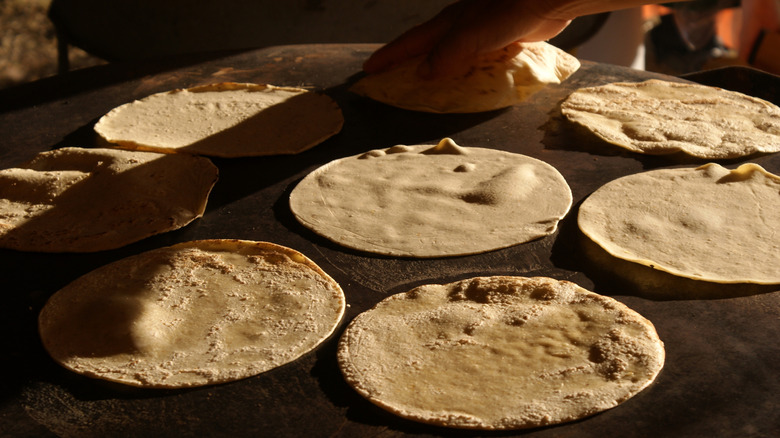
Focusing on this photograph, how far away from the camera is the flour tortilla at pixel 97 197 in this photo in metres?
1.51

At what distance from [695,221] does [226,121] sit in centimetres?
122

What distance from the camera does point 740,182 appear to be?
1.57 meters

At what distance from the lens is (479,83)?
2084 mm

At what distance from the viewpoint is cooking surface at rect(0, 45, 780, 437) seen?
3.33 ft

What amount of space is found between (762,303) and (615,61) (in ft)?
9.37

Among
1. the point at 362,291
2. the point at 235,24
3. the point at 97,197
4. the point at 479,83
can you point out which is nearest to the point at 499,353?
the point at 362,291

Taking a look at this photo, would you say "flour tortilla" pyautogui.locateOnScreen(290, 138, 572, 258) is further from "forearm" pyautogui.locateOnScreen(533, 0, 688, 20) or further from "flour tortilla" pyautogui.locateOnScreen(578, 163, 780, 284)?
"forearm" pyautogui.locateOnScreen(533, 0, 688, 20)

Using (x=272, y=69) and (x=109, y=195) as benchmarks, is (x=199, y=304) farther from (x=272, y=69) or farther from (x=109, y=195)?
(x=272, y=69)

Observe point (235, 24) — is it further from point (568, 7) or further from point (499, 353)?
point (499, 353)

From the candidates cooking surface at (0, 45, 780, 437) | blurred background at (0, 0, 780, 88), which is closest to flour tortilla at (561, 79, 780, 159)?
cooking surface at (0, 45, 780, 437)

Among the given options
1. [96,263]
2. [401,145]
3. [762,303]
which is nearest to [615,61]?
[401,145]

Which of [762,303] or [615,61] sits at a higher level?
[762,303]

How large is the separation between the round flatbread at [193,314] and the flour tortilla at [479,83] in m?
0.83

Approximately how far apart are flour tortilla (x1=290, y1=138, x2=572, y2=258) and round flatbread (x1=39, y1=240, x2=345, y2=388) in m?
0.18
